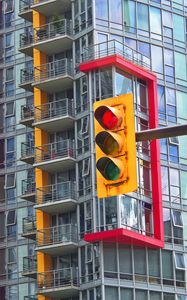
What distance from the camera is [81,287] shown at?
43.4 meters

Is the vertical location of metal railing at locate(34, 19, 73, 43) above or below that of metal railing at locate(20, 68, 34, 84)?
above

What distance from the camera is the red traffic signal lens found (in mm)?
9630

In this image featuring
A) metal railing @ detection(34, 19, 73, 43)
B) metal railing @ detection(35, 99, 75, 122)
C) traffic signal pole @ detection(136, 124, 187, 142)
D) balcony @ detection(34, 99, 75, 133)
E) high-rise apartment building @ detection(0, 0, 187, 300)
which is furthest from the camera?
metal railing @ detection(34, 19, 73, 43)

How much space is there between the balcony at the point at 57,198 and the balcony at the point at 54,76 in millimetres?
5533

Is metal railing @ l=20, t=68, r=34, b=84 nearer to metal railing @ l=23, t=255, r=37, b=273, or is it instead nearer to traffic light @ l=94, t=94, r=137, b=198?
metal railing @ l=23, t=255, r=37, b=273

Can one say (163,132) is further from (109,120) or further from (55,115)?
(55,115)

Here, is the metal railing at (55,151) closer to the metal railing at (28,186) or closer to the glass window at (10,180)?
the metal railing at (28,186)

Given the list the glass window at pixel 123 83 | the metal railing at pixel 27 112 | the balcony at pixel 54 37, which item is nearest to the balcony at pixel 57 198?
the glass window at pixel 123 83

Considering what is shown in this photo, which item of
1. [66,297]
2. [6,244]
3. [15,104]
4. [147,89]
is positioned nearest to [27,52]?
[15,104]

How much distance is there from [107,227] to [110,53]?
933 centimetres

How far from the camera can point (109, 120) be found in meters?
9.67

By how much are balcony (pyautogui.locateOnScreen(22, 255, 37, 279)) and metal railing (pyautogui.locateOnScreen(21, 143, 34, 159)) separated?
564 cm

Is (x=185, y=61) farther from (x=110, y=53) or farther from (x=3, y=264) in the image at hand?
(x=3, y=264)

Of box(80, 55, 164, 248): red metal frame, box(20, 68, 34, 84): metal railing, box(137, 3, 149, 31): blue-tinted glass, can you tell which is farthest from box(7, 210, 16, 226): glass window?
box(137, 3, 149, 31): blue-tinted glass
